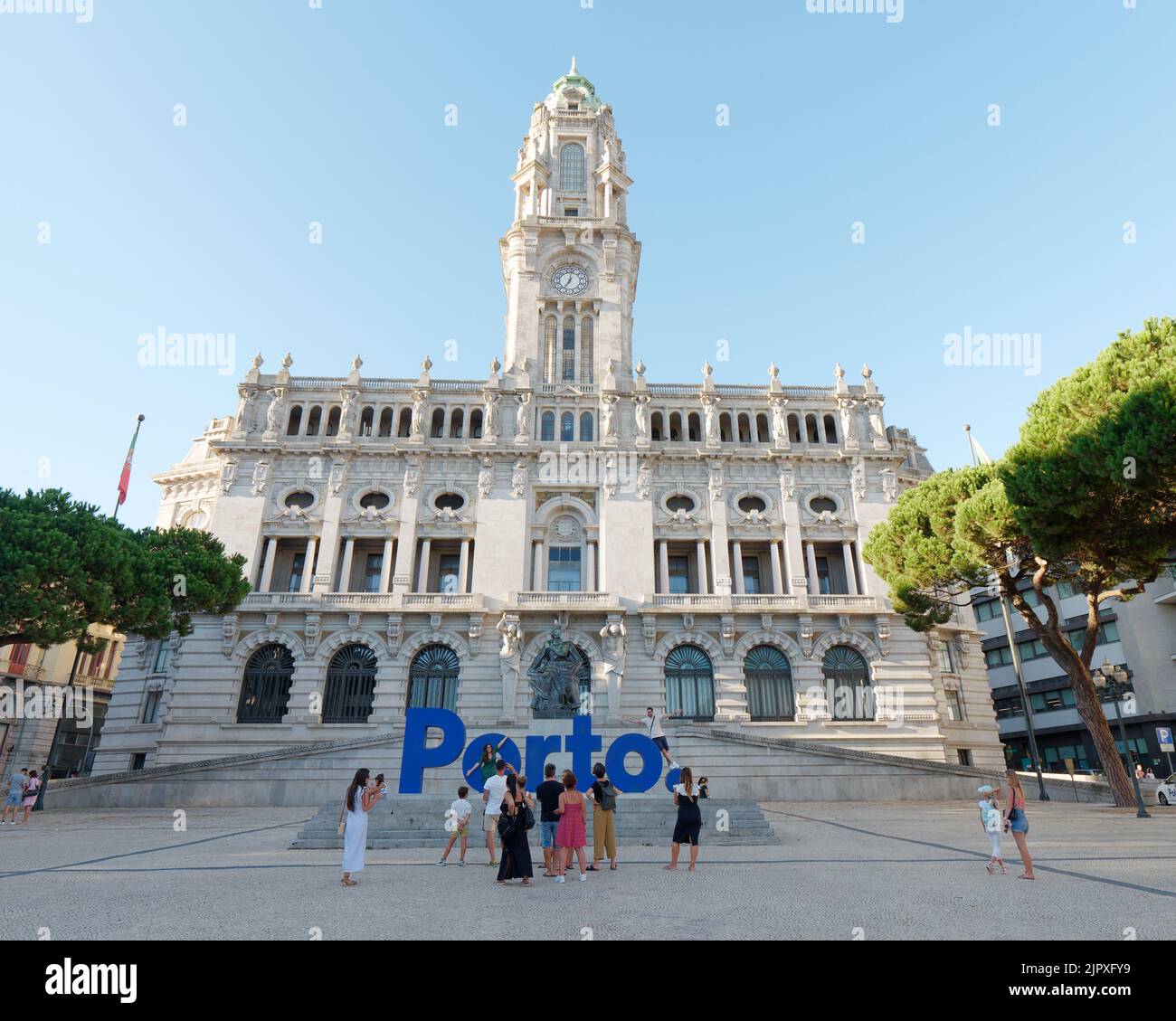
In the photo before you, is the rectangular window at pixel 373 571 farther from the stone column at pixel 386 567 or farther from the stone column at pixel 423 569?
the stone column at pixel 423 569

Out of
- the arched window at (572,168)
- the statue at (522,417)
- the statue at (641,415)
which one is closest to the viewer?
the statue at (522,417)

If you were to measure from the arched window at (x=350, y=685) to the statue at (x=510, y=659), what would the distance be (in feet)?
23.1

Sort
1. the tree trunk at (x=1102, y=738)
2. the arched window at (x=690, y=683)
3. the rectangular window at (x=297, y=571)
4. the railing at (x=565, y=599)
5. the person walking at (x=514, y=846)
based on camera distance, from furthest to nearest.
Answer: the rectangular window at (x=297, y=571) → the railing at (x=565, y=599) → the arched window at (x=690, y=683) → the tree trunk at (x=1102, y=738) → the person walking at (x=514, y=846)

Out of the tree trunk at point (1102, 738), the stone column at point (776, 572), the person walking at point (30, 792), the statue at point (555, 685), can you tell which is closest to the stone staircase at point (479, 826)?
the statue at point (555, 685)

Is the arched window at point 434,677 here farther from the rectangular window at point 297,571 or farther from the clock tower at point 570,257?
the clock tower at point 570,257

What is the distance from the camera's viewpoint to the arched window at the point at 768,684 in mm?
38281

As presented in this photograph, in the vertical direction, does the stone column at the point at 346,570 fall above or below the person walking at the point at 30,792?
above

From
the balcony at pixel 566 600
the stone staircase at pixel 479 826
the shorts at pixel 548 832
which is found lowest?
the stone staircase at pixel 479 826

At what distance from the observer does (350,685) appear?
37.9 meters

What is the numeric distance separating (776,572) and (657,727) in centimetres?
1825

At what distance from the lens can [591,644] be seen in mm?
38062

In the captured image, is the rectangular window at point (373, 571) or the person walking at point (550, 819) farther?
the rectangular window at point (373, 571)

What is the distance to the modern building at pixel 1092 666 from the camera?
4403cm

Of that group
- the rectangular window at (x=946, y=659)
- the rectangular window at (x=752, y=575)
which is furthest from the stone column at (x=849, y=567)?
the rectangular window at (x=946, y=659)
